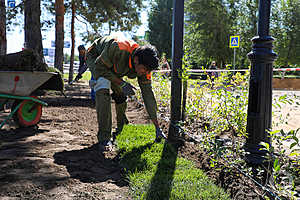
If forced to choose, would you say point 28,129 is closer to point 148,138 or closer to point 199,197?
point 148,138

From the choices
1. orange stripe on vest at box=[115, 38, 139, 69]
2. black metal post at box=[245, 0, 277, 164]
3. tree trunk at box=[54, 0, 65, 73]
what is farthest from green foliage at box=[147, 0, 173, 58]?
black metal post at box=[245, 0, 277, 164]

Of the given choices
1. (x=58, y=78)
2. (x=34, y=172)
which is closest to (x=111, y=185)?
(x=34, y=172)

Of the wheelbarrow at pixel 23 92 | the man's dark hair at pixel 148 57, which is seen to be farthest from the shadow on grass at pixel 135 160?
the wheelbarrow at pixel 23 92

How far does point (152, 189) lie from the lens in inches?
97.3

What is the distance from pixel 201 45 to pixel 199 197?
2659 centimetres

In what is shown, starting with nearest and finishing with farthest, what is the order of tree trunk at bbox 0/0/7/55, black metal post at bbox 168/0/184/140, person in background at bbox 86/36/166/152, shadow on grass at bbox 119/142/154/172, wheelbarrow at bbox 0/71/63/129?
shadow on grass at bbox 119/142/154/172
person in background at bbox 86/36/166/152
wheelbarrow at bbox 0/71/63/129
black metal post at bbox 168/0/184/140
tree trunk at bbox 0/0/7/55

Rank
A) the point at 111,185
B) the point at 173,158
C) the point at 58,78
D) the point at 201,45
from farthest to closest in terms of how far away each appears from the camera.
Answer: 1. the point at 201,45
2. the point at 58,78
3. the point at 173,158
4. the point at 111,185

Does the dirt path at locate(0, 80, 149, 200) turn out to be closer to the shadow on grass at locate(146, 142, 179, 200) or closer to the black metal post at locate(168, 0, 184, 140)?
the shadow on grass at locate(146, 142, 179, 200)

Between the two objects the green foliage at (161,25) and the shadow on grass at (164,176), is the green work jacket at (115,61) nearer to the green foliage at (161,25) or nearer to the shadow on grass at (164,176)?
the shadow on grass at (164,176)

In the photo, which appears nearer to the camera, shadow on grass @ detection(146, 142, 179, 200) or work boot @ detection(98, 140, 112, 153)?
shadow on grass @ detection(146, 142, 179, 200)

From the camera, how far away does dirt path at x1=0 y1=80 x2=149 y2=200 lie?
2387mm

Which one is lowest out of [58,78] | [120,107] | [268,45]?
[120,107]

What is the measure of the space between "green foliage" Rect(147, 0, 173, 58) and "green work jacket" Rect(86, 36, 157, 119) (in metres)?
35.5

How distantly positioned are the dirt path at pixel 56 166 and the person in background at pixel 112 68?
405 mm
